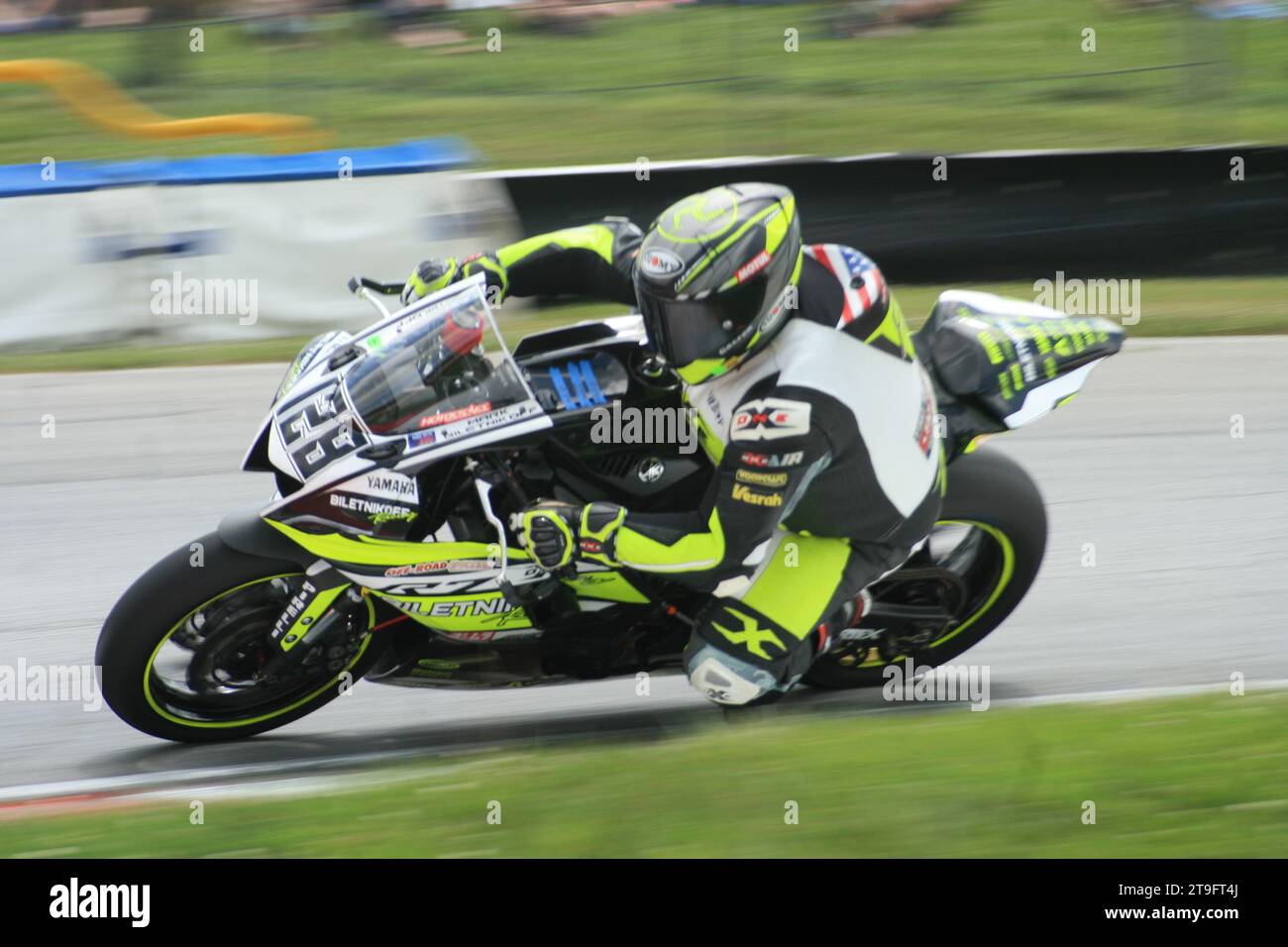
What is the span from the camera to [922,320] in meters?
8.77

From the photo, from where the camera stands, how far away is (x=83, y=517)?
6230 millimetres

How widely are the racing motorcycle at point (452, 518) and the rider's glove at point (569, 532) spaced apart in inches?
4.3

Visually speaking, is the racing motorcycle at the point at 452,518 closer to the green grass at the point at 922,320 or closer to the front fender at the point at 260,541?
the front fender at the point at 260,541

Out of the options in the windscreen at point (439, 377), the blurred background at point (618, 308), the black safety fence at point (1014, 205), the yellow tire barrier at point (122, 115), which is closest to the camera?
Result: the blurred background at point (618, 308)

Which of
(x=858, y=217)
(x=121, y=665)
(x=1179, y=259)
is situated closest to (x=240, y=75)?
(x=858, y=217)

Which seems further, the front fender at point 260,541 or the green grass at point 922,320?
the green grass at point 922,320

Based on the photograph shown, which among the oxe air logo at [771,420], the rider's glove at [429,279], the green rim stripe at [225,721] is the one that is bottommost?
the green rim stripe at [225,721]

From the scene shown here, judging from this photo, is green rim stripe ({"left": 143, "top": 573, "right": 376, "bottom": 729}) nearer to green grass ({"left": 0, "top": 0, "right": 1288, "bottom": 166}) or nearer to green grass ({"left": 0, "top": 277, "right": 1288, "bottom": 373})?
green grass ({"left": 0, "top": 277, "right": 1288, "bottom": 373})

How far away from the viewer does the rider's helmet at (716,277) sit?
12.3 ft

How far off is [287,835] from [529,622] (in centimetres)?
116

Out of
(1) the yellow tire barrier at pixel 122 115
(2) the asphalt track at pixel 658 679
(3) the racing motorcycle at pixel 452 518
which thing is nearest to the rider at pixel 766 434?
(3) the racing motorcycle at pixel 452 518

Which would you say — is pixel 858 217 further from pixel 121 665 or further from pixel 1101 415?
pixel 121 665
